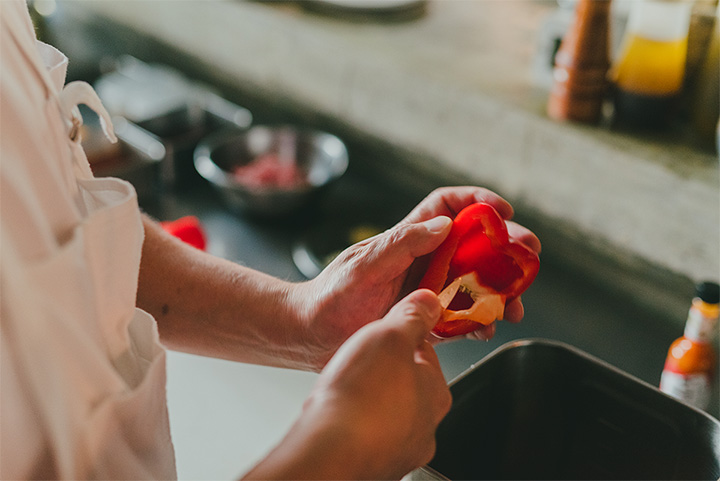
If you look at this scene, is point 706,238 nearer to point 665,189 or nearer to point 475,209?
point 665,189

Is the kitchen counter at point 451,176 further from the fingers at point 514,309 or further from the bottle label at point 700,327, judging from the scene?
the fingers at point 514,309

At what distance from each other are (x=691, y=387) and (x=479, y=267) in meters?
0.51

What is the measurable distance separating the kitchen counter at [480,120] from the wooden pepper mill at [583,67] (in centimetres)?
4

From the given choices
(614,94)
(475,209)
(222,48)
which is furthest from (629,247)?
(222,48)

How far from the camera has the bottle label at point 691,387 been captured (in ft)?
4.00

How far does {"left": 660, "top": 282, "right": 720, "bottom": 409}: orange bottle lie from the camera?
3.88 feet

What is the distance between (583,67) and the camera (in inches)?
57.7

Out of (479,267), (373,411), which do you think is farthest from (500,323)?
(373,411)

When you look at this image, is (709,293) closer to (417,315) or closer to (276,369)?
(417,315)

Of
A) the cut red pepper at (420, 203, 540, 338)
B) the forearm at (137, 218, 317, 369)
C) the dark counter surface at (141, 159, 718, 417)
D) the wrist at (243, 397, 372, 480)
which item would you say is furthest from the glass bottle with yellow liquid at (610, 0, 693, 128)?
the wrist at (243, 397, 372, 480)

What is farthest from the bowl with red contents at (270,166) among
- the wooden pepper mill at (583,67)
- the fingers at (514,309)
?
the fingers at (514,309)

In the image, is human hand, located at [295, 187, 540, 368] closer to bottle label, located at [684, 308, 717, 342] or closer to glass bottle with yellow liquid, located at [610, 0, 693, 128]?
bottle label, located at [684, 308, 717, 342]

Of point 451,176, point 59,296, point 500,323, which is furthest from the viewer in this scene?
point 451,176

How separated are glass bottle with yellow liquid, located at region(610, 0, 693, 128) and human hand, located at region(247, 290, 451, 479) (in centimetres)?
96
